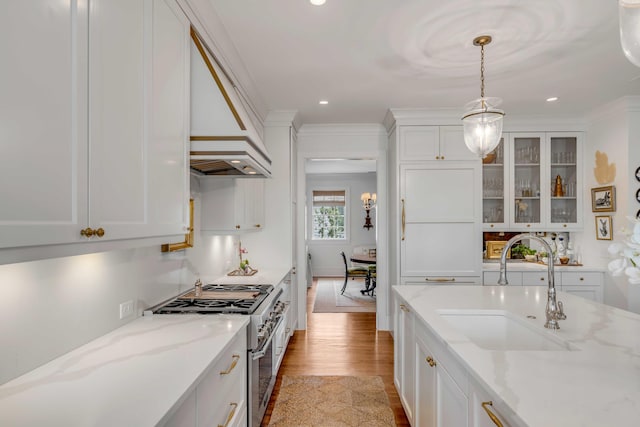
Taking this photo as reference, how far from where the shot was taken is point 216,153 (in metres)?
1.87

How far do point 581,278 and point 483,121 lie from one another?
9.00 ft

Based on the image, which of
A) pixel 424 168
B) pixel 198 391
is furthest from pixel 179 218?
pixel 424 168

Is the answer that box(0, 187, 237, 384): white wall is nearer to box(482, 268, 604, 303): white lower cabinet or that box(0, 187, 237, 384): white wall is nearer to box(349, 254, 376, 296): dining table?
box(482, 268, 604, 303): white lower cabinet

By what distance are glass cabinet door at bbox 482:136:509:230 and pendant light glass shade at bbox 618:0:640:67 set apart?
10.3ft

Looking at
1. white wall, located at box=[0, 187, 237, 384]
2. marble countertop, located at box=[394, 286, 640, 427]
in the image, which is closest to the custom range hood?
white wall, located at box=[0, 187, 237, 384]

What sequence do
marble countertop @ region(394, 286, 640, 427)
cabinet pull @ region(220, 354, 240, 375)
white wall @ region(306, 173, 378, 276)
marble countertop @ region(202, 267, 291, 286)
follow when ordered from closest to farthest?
marble countertop @ region(394, 286, 640, 427) → cabinet pull @ region(220, 354, 240, 375) → marble countertop @ region(202, 267, 291, 286) → white wall @ region(306, 173, 378, 276)

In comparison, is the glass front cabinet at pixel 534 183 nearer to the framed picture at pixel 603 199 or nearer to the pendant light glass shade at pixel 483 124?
the framed picture at pixel 603 199

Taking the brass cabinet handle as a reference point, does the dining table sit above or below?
below

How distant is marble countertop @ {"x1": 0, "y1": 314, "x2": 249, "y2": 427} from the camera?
93 centimetres

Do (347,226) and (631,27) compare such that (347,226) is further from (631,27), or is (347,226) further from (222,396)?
(631,27)

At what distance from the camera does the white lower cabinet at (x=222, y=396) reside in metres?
1.17

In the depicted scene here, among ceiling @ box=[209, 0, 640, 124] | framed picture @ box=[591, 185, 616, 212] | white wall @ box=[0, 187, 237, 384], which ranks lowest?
white wall @ box=[0, 187, 237, 384]

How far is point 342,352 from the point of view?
3.77m

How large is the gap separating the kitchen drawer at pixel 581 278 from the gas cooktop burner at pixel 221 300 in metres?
3.34
